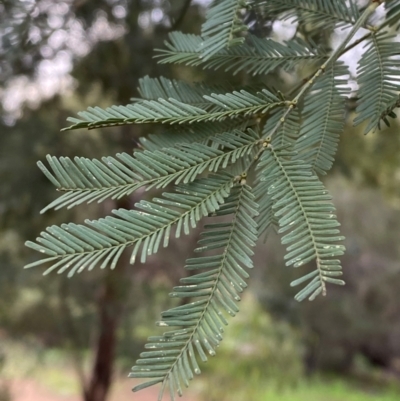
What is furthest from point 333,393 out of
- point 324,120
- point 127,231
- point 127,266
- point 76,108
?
point 127,231

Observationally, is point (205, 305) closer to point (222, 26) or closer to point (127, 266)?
point (222, 26)

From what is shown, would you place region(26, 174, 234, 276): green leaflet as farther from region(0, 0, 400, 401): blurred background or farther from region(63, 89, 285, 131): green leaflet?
region(0, 0, 400, 401): blurred background

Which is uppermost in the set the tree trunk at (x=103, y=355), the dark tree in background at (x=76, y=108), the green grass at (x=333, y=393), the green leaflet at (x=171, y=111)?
the green leaflet at (x=171, y=111)

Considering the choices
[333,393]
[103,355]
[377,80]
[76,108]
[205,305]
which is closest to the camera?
[205,305]

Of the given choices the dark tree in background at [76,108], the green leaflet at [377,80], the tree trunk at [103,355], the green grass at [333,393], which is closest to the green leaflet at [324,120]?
the green leaflet at [377,80]

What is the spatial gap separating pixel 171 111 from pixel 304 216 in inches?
4.1

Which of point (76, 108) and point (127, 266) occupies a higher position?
point (76, 108)

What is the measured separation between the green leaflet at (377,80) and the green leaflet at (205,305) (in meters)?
0.14

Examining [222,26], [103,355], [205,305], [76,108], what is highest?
[222,26]

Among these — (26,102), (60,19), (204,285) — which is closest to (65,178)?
(204,285)

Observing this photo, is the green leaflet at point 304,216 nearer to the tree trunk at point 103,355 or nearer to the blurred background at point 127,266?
the blurred background at point 127,266

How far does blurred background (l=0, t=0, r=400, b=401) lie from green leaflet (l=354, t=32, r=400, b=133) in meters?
0.05

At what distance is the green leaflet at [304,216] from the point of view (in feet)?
0.71

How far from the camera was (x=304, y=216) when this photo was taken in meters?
0.24
